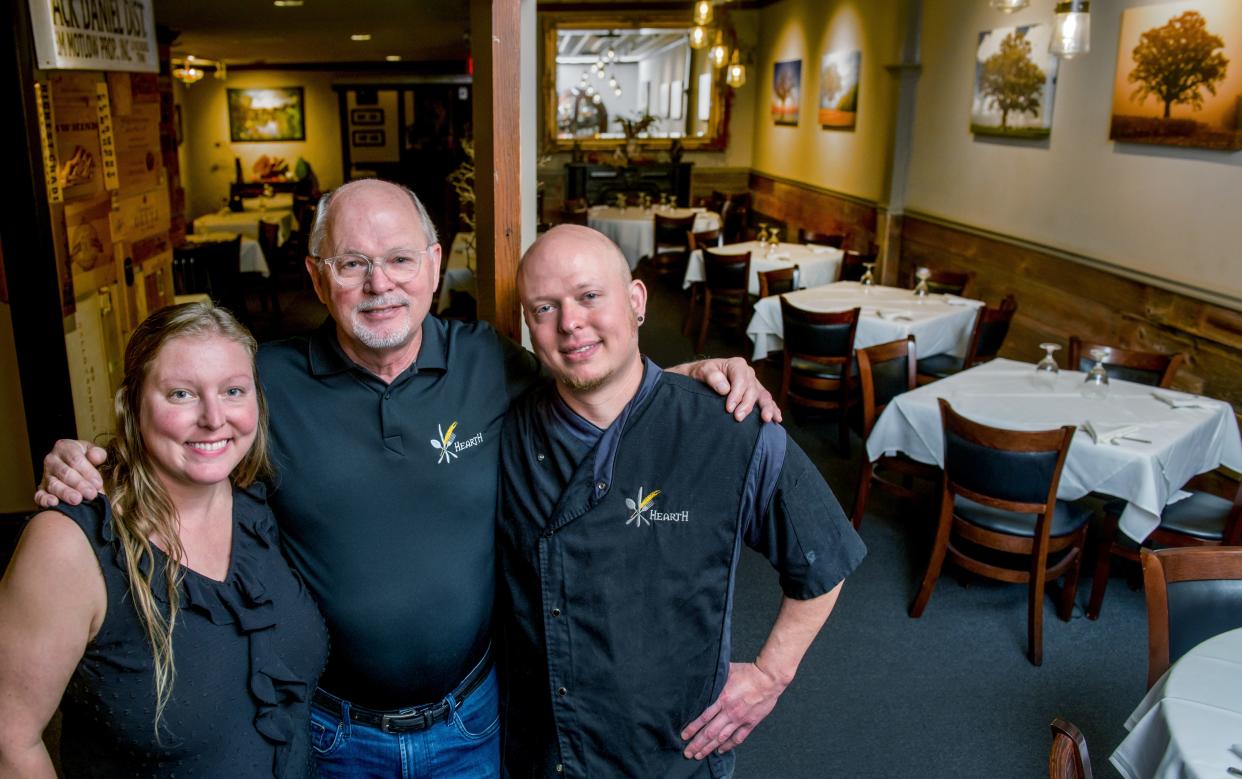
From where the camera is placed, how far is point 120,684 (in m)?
1.33

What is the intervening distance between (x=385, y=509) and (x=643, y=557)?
0.47 metres

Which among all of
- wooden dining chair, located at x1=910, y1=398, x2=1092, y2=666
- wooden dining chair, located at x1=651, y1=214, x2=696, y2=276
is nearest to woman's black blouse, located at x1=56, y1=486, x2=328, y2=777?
wooden dining chair, located at x1=910, y1=398, x2=1092, y2=666

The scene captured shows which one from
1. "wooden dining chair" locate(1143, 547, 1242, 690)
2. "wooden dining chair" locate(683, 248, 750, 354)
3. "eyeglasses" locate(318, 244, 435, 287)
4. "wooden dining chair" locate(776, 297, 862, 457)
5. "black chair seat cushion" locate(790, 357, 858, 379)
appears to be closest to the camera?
"eyeglasses" locate(318, 244, 435, 287)

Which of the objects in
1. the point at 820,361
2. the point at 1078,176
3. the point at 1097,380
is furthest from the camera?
the point at 1078,176

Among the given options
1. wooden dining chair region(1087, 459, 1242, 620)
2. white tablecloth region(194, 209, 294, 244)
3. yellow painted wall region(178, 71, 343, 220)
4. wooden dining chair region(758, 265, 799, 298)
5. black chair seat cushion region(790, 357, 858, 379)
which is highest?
yellow painted wall region(178, 71, 343, 220)

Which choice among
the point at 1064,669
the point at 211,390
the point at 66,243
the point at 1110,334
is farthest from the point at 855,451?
the point at 211,390

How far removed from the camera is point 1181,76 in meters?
5.14

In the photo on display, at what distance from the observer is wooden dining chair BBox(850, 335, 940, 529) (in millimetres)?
4281

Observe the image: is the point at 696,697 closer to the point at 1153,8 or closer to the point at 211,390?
the point at 211,390

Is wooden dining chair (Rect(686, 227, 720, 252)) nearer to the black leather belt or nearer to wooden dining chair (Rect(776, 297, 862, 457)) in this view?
wooden dining chair (Rect(776, 297, 862, 457))

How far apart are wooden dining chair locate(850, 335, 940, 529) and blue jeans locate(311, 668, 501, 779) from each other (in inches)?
116

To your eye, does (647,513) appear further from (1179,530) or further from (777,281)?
(777,281)

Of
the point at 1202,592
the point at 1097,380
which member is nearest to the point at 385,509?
the point at 1202,592

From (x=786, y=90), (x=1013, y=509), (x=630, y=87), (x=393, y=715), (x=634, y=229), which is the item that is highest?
(x=630, y=87)
